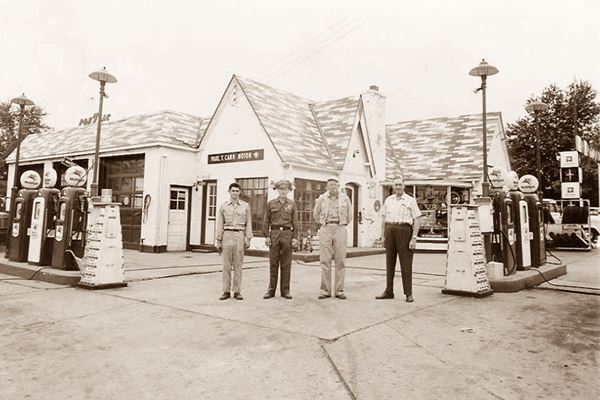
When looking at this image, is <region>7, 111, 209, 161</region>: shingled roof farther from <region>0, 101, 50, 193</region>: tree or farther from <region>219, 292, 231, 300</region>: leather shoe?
<region>0, 101, 50, 193</region>: tree

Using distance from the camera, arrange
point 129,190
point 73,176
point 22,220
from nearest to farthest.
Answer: point 73,176 < point 22,220 < point 129,190

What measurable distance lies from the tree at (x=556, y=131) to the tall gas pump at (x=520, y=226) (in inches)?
857

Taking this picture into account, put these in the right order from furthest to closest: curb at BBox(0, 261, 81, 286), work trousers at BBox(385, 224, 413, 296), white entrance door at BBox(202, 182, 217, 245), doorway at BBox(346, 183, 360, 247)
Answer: doorway at BBox(346, 183, 360, 247) < white entrance door at BBox(202, 182, 217, 245) < curb at BBox(0, 261, 81, 286) < work trousers at BBox(385, 224, 413, 296)

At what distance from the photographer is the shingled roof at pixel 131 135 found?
15508 mm

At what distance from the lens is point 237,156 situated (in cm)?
1447

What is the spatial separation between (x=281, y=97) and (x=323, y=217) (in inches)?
421

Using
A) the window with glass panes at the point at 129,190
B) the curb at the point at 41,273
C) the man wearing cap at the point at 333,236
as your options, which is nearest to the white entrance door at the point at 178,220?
the window with glass panes at the point at 129,190

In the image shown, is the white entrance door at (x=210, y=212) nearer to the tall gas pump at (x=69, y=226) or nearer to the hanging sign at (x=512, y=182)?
the tall gas pump at (x=69, y=226)

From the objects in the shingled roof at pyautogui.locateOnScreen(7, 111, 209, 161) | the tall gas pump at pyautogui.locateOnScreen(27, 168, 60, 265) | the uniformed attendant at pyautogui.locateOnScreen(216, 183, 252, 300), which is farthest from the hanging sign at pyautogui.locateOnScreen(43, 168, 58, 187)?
the shingled roof at pyautogui.locateOnScreen(7, 111, 209, 161)

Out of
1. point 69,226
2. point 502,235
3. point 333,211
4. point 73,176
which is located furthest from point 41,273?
point 502,235

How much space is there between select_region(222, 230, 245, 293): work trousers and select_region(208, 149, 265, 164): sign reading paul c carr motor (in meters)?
7.08

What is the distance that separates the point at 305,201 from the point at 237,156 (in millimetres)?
2612

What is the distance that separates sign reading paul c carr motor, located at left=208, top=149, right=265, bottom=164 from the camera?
13930 mm

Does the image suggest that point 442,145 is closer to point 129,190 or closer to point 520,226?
point 520,226
